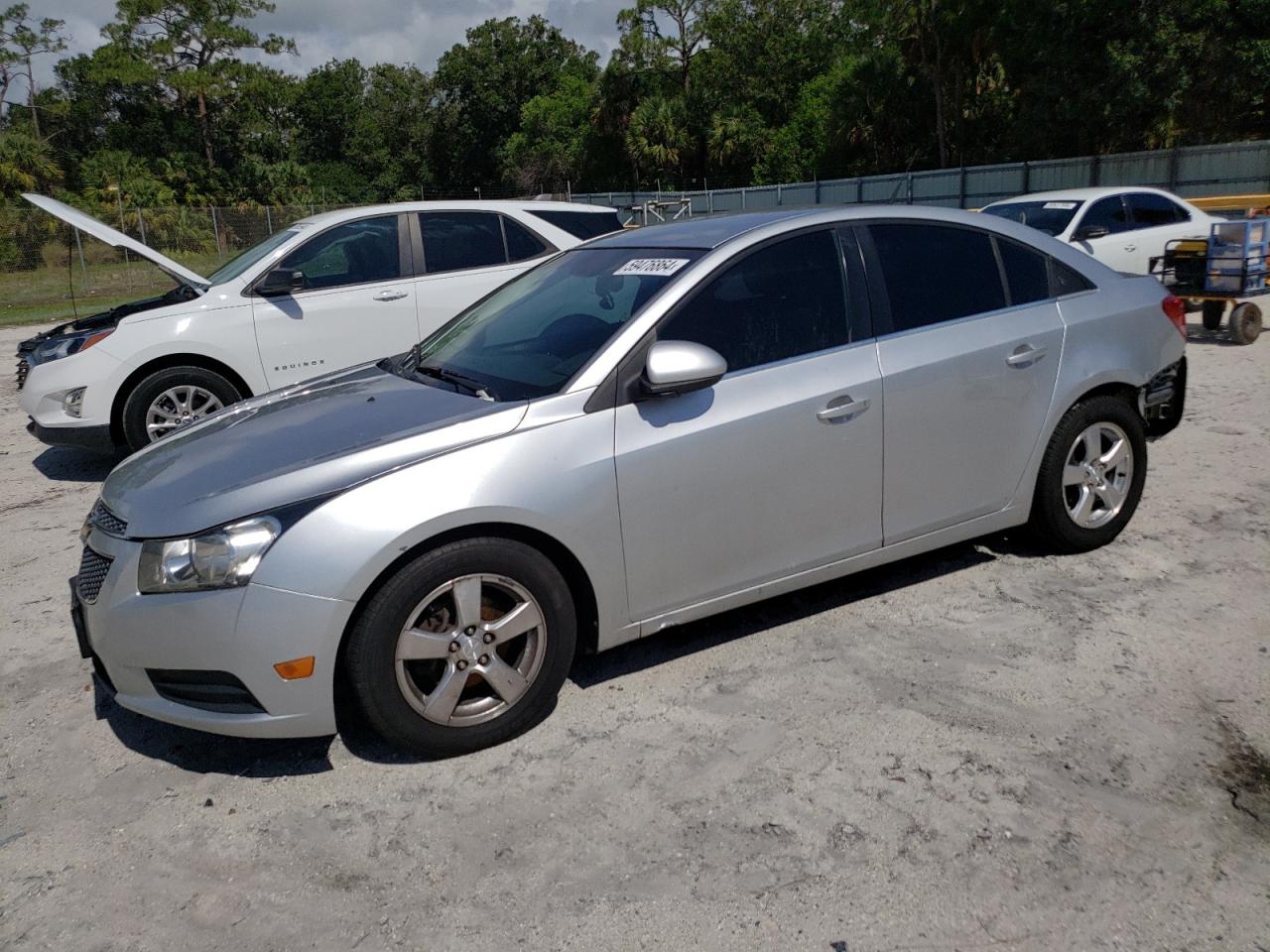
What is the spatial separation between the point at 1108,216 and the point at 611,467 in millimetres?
10269

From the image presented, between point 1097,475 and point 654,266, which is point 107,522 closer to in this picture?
point 654,266

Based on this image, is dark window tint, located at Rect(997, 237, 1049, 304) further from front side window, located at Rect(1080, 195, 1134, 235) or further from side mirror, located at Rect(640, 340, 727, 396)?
front side window, located at Rect(1080, 195, 1134, 235)

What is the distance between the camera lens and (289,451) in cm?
347

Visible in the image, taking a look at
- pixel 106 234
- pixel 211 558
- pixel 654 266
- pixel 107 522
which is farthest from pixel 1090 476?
pixel 106 234

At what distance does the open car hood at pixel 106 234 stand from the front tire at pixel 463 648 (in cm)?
456

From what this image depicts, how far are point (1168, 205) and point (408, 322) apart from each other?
940 centimetres

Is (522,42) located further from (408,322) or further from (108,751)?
(108,751)

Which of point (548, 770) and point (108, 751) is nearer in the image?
point (548, 770)

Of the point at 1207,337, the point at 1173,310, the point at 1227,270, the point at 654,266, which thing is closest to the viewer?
the point at 654,266

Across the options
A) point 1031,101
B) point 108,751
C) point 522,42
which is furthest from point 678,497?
point 522,42

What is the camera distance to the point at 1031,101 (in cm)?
3581

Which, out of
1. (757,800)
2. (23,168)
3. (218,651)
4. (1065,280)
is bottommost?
(757,800)

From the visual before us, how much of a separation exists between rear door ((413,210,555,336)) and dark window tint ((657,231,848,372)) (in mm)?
4086

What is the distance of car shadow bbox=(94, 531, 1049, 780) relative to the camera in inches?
140
